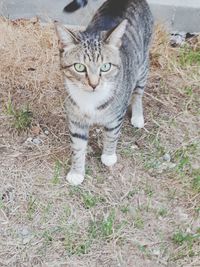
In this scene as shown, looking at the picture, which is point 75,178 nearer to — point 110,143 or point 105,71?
point 110,143

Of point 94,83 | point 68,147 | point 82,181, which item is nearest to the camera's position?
point 94,83

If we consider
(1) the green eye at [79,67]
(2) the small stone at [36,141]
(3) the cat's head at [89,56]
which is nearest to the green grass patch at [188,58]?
(2) the small stone at [36,141]

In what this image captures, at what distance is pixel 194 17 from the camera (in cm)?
374

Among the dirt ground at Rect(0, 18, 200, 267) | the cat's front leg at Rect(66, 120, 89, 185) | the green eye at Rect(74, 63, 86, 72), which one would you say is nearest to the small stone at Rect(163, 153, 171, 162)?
the dirt ground at Rect(0, 18, 200, 267)

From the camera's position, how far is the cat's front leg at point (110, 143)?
2.56 meters

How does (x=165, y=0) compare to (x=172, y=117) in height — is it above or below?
above

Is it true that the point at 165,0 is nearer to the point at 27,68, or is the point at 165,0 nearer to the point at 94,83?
the point at 27,68

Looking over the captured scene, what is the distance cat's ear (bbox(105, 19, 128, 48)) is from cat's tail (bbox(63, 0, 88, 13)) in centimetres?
140

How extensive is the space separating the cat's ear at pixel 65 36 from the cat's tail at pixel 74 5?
4.66 ft

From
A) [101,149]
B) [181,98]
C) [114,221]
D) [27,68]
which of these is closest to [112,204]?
[114,221]

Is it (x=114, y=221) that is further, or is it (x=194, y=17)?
(x=194, y=17)

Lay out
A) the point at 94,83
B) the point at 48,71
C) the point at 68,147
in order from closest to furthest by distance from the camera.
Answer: the point at 94,83 → the point at 68,147 → the point at 48,71

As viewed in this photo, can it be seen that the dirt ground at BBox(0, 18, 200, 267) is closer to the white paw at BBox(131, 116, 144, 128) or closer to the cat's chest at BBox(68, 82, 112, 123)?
the white paw at BBox(131, 116, 144, 128)

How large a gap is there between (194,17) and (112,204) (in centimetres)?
179
